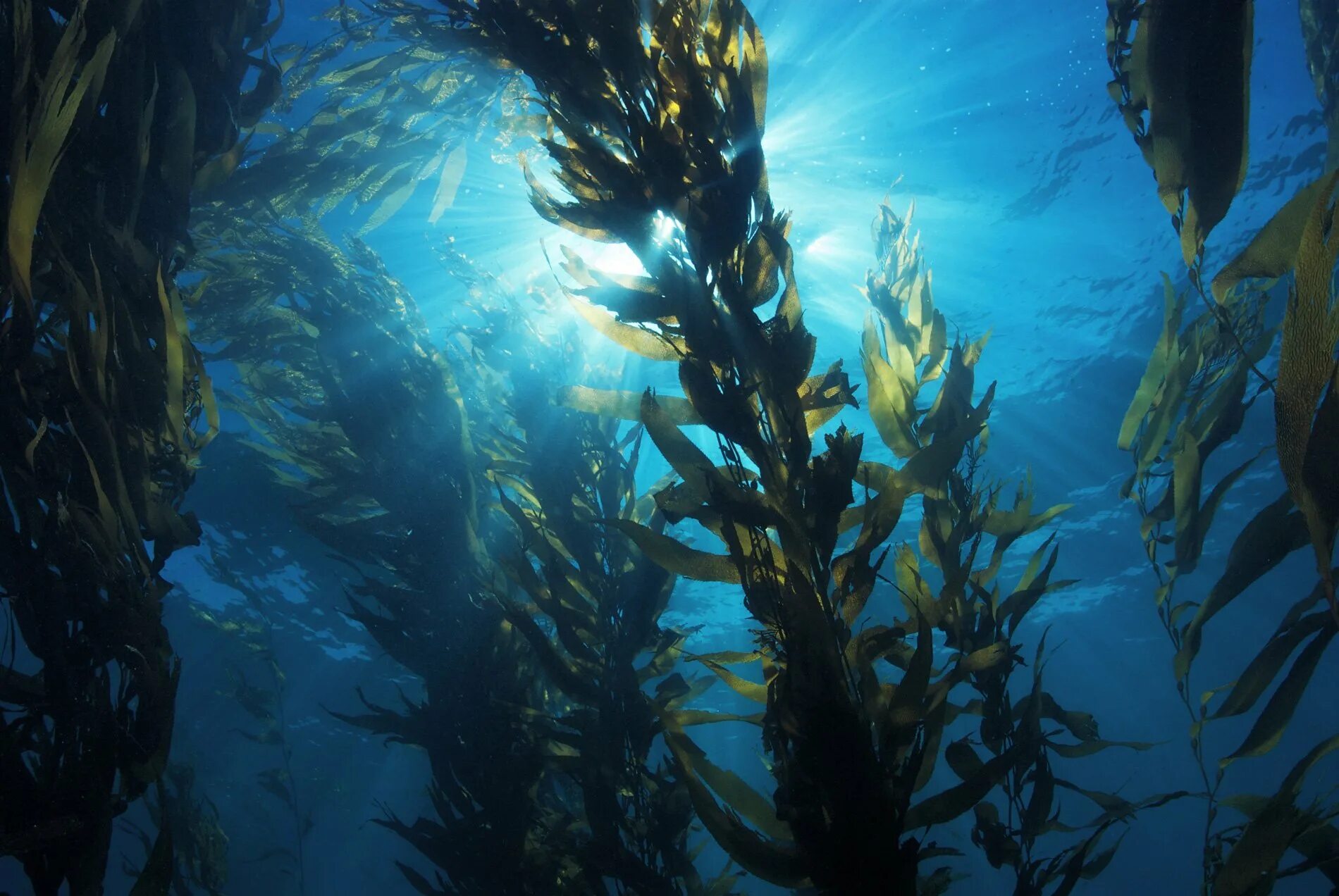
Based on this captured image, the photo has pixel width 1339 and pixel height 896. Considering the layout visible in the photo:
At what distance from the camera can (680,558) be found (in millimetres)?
1670

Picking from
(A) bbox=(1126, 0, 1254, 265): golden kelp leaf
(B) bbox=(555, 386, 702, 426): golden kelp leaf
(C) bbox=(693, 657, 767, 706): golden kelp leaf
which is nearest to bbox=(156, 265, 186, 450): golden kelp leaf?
(B) bbox=(555, 386, 702, 426): golden kelp leaf

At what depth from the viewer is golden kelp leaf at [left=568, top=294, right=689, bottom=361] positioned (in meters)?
1.87

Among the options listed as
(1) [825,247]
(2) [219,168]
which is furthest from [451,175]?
(1) [825,247]

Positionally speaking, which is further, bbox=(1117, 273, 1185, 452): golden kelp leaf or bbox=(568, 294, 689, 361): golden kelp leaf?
bbox=(1117, 273, 1185, 452): golden kelp leaf

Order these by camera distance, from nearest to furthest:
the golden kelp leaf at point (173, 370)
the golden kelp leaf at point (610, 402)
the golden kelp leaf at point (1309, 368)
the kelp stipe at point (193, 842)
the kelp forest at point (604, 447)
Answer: the golden kelp leaf at point (1309, 368) < the kelp forest at point (604, 447) < the golden kelp leaf at point (610, 402) < the golden kelp leaf at point (173, 370) < the kelp stipe at point (193, 842)

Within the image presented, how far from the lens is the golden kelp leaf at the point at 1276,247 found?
4.75 feet

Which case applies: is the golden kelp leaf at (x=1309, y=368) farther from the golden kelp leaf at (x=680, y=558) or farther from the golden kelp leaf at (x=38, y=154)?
the golden kelp leaf at (x=38, y=154)

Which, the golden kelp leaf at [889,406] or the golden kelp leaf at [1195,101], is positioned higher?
the golden kelp leaf at [1195,101]

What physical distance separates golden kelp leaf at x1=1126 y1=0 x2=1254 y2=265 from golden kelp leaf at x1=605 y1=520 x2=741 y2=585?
1709 millimetres

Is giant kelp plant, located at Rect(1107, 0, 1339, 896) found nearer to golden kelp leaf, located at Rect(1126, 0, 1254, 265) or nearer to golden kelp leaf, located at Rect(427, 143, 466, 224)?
golden kelp leaf, located at Rect(1126, 0, 1254, 265)

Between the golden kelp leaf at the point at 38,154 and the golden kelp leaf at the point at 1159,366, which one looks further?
the golden kelp leaf at the point at 1159,366

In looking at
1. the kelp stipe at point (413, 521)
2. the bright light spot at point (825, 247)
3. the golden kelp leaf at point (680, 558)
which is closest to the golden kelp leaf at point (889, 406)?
the golden kelp leaf at point (680, 558)

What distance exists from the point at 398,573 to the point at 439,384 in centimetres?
149

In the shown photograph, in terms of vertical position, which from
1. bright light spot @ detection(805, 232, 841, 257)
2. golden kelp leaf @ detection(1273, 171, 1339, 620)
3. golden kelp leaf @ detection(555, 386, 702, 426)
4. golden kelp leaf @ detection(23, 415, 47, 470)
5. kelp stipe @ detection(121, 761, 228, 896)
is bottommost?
kelp stipe @ detection(121, 761, 228, 896)
